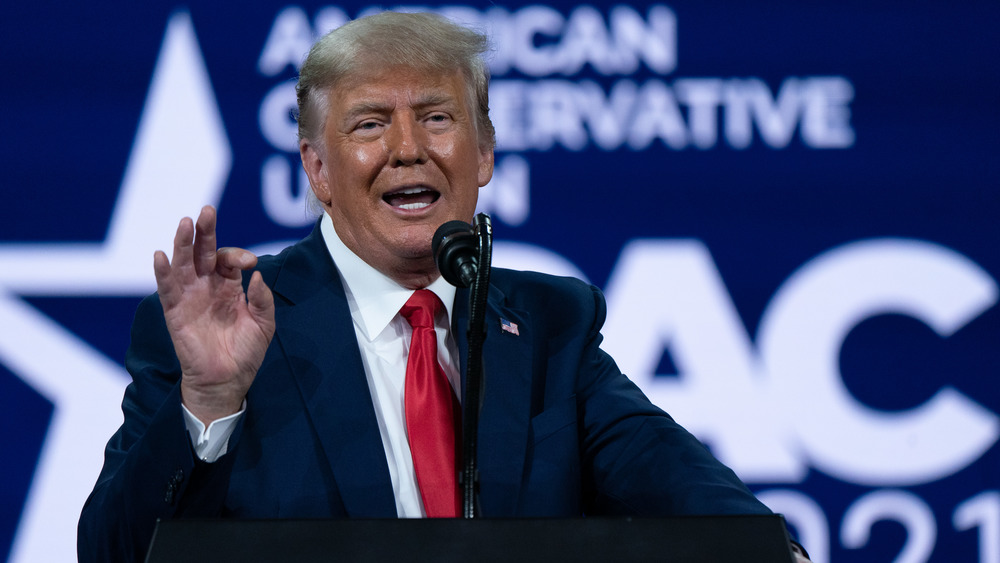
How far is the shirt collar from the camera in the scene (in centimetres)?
171

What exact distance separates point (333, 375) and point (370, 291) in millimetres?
215

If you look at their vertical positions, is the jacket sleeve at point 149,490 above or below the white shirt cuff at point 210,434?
below

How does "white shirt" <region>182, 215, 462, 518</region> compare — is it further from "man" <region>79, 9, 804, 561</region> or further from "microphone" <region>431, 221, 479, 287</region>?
"microphone" <region>431, 221, 479, 287</region>

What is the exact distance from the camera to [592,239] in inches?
107

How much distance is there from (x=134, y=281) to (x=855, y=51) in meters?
1.95

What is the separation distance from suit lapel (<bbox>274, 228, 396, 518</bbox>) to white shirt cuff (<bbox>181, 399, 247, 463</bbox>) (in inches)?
9.4

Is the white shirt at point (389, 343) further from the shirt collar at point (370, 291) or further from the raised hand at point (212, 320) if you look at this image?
the raised hand at point (212, 320)

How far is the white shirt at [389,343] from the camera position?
1.56m

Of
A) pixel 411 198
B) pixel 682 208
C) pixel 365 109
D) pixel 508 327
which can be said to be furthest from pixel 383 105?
pixel 682 208

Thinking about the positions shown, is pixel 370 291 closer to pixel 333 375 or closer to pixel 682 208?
pixel 333 375

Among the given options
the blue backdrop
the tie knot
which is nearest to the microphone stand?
the tie knot

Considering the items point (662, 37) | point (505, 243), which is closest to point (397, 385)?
point (505, 243)

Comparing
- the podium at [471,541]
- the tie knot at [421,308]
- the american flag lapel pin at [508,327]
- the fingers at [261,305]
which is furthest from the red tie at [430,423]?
the podium at [471,541]

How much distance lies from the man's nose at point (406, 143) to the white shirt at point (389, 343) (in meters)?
0.19
